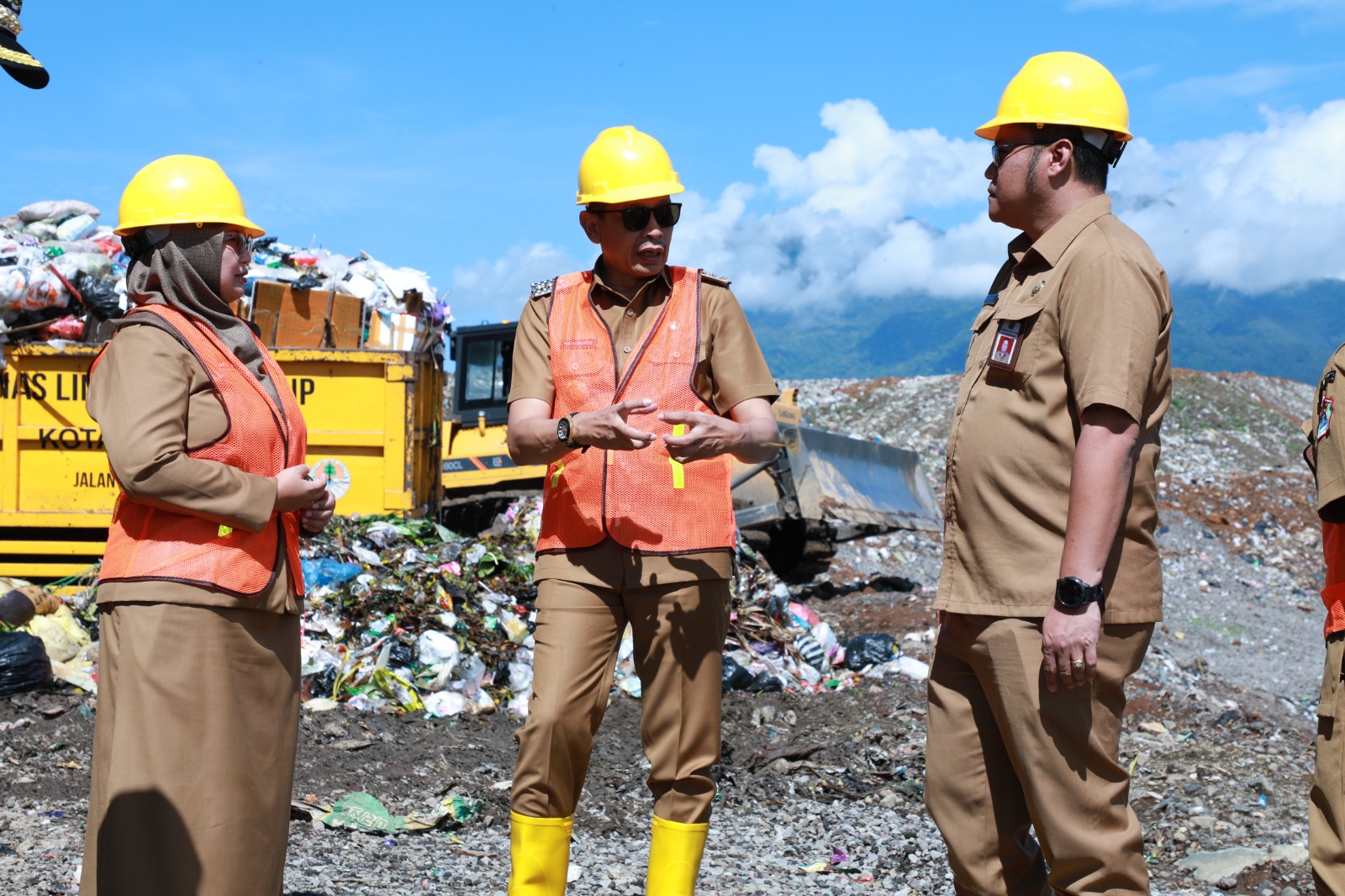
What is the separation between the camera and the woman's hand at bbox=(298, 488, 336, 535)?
8.95 feet

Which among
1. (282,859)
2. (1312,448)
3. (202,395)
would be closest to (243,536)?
(202,395)

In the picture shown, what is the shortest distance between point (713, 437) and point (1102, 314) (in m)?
0.97

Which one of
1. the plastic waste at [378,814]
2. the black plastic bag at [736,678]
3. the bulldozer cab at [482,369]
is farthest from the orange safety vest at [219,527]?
the bulldozer cab at [482,369]

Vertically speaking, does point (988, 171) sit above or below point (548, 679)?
above

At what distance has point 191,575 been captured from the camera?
2436mm

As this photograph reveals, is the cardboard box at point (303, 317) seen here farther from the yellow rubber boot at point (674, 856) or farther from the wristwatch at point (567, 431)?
the yellow rubber boot at point (674, 856)

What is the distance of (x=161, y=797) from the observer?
239 cm

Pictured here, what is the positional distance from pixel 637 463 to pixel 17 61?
5.26ft

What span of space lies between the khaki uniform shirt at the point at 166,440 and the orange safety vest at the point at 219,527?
0.9 inches

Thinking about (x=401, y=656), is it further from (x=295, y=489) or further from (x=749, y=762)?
(x=295, y=489)

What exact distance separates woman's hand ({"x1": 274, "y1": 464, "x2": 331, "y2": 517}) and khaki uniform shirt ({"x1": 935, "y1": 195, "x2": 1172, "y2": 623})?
133 cm

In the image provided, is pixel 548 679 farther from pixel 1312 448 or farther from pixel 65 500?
pixel 65 500

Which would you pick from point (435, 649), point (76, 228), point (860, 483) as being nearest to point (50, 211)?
point (76, 228)

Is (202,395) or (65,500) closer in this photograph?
(202,395)
